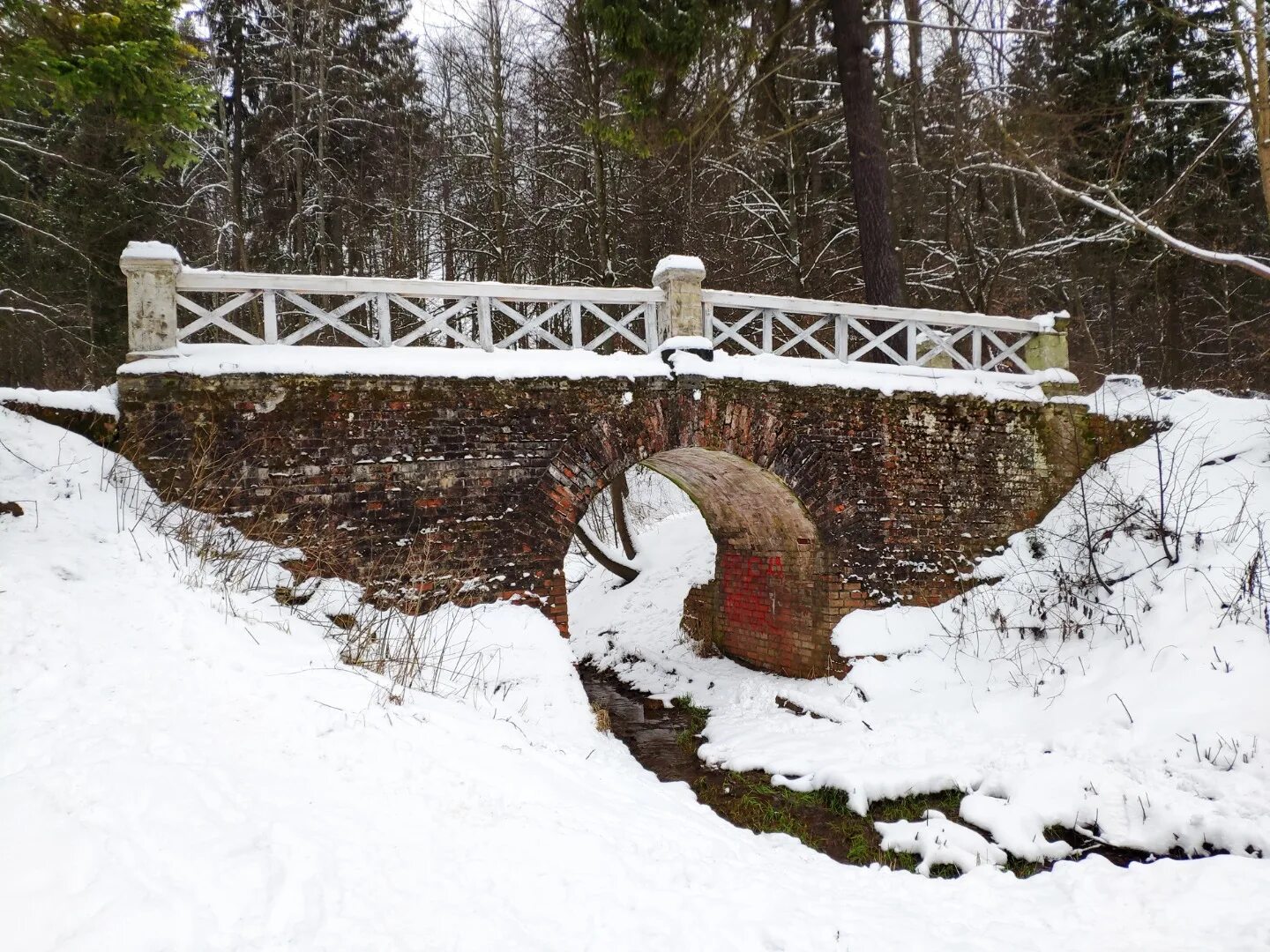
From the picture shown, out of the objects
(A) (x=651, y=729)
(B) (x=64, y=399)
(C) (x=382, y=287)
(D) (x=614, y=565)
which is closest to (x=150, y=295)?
(B) (x=64, y=399)

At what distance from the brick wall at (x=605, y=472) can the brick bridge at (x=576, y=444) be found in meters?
0.02

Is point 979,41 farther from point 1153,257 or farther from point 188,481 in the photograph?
point 188,481

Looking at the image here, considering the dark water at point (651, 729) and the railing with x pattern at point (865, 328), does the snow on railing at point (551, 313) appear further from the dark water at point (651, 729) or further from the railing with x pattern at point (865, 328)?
the dark water at point (651, 729)

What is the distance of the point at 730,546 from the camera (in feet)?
33.6

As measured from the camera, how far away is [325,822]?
296 centimetres

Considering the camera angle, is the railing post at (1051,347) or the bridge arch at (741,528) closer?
the bridge arch at (741,528)

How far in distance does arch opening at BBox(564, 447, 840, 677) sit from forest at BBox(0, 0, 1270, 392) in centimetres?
503

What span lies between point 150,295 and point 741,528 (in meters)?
6.85

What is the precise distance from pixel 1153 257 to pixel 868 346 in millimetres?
8869

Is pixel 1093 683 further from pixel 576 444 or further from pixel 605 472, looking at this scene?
pixel 576 444

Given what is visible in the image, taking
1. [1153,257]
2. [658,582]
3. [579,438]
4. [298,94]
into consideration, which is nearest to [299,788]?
[579,438]

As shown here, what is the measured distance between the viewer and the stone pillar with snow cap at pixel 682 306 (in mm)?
7574

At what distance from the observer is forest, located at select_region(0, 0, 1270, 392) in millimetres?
12930

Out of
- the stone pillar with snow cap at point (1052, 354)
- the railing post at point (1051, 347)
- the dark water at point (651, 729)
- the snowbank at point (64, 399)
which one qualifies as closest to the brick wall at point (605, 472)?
the snowbank at point (64, 399)
